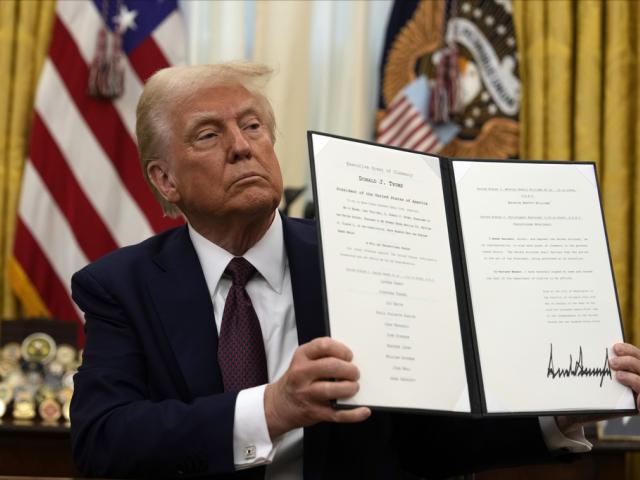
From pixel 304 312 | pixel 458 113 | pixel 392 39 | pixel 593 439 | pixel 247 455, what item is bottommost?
pixel 593 439

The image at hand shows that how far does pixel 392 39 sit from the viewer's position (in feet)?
14.3

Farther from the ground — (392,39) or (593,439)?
(392,39)

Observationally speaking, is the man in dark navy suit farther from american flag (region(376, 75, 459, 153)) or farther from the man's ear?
american flag (region(376, 75, 459, 153))

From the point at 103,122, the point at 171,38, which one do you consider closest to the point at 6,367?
the point at 103,122

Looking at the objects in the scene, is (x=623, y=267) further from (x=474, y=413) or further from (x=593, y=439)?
(x=474, y=413)

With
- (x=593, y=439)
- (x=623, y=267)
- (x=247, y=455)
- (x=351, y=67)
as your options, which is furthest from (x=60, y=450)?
(x=623, y=267)

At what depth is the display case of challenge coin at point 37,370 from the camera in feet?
10.9

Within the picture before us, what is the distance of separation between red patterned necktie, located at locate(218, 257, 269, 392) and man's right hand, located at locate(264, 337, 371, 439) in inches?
12.7

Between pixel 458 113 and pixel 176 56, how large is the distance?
1.29m

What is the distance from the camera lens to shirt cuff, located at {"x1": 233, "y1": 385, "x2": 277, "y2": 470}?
73.4 inches

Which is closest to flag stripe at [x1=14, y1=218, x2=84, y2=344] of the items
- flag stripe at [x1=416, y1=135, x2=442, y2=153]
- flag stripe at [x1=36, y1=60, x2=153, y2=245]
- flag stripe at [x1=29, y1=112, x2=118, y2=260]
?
flag stripe at [x1=29, y1=112, x2=118, y2=260]

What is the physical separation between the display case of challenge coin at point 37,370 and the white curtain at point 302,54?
116 centimetres
